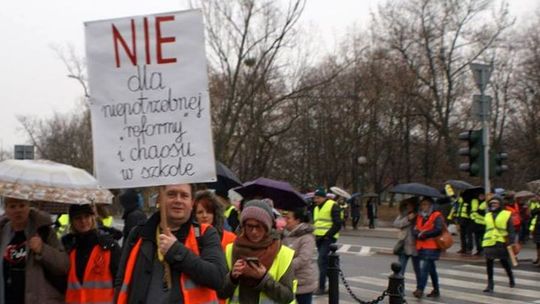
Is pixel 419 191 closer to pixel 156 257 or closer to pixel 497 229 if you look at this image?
pixel 497 229

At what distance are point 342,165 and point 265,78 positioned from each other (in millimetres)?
7413

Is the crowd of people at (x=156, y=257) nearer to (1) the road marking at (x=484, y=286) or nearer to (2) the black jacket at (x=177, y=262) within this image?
(2) the black jacket at (x=177, y=262)

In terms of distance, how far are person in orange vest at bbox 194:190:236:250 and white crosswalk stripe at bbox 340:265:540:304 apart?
20.6 ft

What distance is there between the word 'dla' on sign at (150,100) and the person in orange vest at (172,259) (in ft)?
0.59

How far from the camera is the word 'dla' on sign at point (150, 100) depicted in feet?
12.3

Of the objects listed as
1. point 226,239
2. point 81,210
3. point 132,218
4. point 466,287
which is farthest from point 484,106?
point 81,210

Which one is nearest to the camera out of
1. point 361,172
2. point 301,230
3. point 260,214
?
point 260,214

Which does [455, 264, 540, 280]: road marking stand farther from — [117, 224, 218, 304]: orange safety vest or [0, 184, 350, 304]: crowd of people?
[117, 224, 218, 304]: orange safety vest

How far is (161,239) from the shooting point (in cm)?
355

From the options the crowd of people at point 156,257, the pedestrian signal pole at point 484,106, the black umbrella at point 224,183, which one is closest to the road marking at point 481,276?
the pedestrian signal pole at point 484,106

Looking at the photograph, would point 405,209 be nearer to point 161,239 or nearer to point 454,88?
point 161,239

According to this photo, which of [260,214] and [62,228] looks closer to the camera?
[260,214]

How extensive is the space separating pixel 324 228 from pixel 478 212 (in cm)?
740

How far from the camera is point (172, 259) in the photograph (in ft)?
11.5
